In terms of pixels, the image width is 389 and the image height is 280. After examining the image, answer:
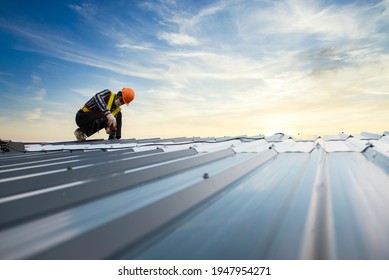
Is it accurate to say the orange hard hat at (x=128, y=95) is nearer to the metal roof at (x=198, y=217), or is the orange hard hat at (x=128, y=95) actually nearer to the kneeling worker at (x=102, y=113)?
the kneeling worker at (x=102, y=113)

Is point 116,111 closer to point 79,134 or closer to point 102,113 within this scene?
point 102,113

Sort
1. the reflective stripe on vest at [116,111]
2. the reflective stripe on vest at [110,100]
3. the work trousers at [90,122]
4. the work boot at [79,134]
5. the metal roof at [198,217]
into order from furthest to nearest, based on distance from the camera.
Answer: the work boot at [79,134] → the reflective stripe on vest at [116,111] → the work trousers at [90,122] → the reflective stripe on vest at [110,100] → the metal roof at [198,217]

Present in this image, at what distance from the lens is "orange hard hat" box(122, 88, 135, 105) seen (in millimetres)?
11305

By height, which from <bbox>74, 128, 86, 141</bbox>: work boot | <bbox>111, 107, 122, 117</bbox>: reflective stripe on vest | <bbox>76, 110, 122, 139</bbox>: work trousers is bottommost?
<bbox>74, 128, 86, 141</bbox>: work boot

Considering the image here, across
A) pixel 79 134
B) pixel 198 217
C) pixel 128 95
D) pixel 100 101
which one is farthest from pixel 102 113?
pixel 198 217

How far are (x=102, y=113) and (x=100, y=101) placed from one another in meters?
0.49

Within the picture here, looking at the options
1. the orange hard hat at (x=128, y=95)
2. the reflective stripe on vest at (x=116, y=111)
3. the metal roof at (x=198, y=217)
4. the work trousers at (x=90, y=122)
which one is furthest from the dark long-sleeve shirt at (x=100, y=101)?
the metal roof at (x=198, y=217)

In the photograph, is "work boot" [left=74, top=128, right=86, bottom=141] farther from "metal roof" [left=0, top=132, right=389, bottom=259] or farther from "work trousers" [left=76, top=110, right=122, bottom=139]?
"metal roof" [left=0, top=132, right=389, bottom=259]

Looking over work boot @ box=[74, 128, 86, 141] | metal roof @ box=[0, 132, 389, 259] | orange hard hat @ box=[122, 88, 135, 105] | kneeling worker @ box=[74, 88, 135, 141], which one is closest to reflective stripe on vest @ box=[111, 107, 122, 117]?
kneeling worker @ box=[74, 88, 135, 141]

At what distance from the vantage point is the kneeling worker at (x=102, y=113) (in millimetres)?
10445

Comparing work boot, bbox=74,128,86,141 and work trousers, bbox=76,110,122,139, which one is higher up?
work trousers, bbox=76,110,122,139

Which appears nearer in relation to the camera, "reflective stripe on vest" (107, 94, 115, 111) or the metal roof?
the metal roof

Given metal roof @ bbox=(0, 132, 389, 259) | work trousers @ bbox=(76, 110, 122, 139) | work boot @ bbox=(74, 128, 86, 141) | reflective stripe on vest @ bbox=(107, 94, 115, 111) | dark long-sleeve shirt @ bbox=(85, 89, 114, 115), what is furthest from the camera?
work boot @ bbox=(74, 128, 86, 141)
